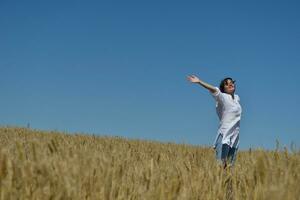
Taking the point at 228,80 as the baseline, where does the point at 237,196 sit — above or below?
below

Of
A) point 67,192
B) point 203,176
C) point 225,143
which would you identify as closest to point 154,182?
point 203,176

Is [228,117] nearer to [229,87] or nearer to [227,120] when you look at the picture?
[227,120]

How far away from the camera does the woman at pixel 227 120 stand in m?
6.90

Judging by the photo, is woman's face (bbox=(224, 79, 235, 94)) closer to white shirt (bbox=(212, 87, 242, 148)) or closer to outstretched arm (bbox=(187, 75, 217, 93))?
white shirt (bbox=(212, 87, 242, 148))

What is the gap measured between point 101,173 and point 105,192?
0.59 feet

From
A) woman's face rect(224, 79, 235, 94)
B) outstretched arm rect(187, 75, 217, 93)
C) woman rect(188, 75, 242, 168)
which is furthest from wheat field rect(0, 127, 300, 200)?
woman's face rect(224, 79, 235, 94)

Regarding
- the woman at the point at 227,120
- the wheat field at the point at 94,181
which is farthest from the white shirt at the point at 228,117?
the wheat field at the point at 94,181

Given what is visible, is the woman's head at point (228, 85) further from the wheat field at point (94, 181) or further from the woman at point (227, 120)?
the wheat field at point (94, 181)

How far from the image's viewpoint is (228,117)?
7020mm

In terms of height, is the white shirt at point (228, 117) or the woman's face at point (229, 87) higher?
the woman's face at point (229, 87)

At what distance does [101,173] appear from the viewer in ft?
9.96

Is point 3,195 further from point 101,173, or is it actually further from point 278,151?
point 278,151

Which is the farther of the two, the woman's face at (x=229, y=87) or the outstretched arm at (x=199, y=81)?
the woman's face at (x=229, y=87)

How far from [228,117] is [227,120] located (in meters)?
0.04
